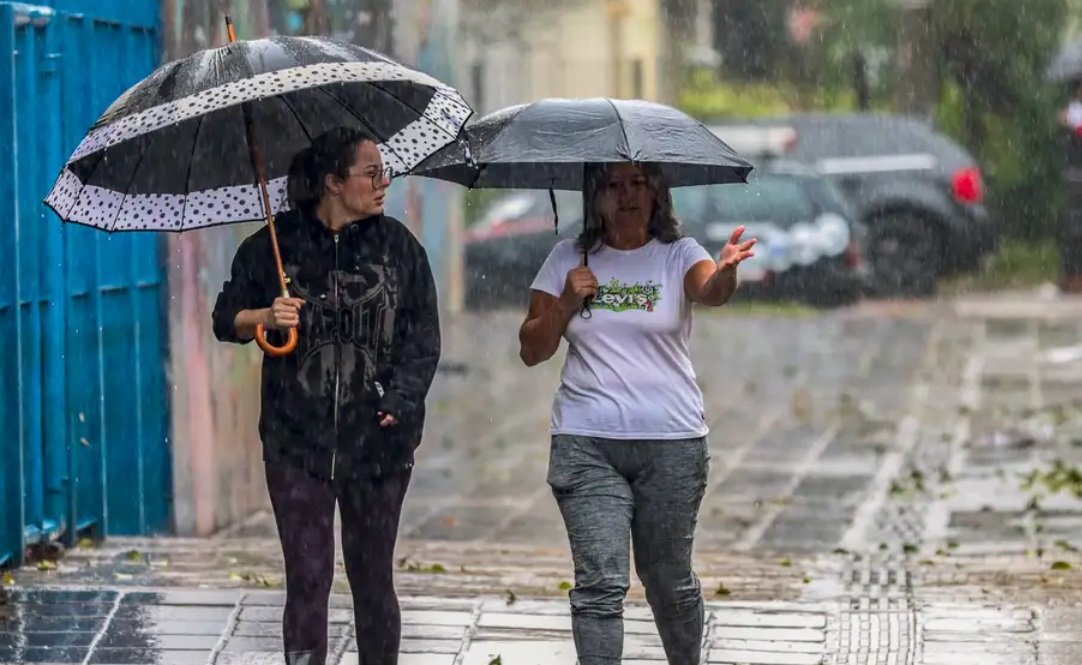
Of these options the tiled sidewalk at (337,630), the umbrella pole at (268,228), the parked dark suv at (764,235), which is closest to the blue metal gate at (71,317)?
the tiled sidewalk at (337,630)

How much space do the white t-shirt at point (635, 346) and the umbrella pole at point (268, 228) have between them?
742 millimetres

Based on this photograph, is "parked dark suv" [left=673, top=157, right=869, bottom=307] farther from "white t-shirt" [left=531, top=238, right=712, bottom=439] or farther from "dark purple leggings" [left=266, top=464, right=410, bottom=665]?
"dark purple leggings" [left=266, top=464, right=410, bottom=665]

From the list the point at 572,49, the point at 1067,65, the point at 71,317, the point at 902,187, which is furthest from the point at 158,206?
the point at 1067,65

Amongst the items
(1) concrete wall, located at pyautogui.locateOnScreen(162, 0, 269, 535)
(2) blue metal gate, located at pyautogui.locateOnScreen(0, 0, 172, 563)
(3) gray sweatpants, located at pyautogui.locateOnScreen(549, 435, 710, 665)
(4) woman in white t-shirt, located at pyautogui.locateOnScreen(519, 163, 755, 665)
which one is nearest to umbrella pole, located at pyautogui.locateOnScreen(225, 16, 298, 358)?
(4) woman in white t-shirt, located at pyautogui.locateOnScreen(519, 163, 755, 665)

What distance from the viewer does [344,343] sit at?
5570mm

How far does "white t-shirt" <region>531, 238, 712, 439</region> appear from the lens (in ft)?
18.6

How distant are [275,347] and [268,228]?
318 millimetres

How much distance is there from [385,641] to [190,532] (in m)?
4.04

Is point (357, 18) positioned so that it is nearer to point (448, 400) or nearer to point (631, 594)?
point (448, 400)

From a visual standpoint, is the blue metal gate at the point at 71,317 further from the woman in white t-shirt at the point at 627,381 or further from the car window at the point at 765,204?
the car window at the point at 765,204

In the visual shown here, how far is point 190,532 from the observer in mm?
9641

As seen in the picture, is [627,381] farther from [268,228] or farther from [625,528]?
[268,228]

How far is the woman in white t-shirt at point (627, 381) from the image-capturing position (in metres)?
5.63

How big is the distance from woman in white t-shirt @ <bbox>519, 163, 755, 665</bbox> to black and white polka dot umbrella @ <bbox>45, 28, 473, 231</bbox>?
537 mm
